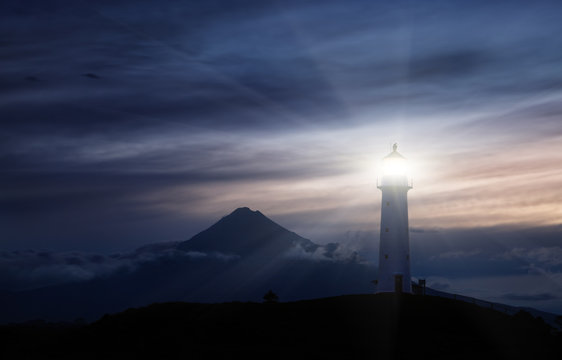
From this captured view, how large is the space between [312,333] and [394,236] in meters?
18.5

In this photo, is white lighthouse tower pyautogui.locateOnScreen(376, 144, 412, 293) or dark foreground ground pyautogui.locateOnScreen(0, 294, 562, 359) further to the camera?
white lighthouse tower pyautogui.locateOnScreen(376, 144, 412, 293)

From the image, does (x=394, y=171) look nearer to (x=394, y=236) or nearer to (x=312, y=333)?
(x=394, y=236)

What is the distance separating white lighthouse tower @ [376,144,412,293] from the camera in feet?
210

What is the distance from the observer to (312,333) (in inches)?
1962

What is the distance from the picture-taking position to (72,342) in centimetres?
5328

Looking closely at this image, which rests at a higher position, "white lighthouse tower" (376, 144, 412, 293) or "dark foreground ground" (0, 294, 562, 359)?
"white lighthouse tower" (376, 144, 412, 293)

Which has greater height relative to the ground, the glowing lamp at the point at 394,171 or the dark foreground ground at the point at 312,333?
the glowing lamp at the point at 394,171

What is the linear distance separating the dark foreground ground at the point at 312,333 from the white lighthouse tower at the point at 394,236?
4.68m

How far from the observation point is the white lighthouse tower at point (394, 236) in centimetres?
6400

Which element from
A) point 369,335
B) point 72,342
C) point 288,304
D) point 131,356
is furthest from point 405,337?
point 72,342

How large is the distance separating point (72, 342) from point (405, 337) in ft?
89.8

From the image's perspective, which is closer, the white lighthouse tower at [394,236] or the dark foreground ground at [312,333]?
the dark foreground ground at [312,333]

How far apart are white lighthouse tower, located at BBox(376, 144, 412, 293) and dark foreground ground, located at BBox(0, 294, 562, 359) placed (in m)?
4.68

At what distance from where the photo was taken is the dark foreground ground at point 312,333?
4694 centimetres
